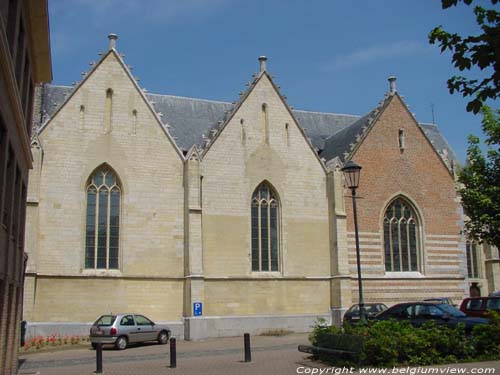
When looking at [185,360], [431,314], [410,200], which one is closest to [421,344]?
[431,314]

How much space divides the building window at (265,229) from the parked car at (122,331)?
21.5ft

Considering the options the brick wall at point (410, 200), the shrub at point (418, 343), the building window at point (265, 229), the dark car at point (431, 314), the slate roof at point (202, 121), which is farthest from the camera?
the slate roof at point (202, 121)

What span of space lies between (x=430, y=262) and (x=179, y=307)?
13330 mm

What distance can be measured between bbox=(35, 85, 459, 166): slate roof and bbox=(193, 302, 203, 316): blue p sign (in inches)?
320

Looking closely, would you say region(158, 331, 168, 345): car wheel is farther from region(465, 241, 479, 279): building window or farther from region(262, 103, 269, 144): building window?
region(465, 241, 479, 279): building window

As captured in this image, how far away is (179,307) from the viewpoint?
25.5 m

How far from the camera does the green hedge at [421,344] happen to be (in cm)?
1356

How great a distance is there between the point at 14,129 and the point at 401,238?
22028mm

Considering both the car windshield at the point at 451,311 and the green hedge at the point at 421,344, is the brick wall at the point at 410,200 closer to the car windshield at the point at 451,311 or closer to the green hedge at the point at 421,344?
the car windshield at the point at 451,311

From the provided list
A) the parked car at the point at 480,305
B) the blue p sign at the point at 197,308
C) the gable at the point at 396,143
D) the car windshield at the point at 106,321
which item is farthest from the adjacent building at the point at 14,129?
the gable at the point at 396,143

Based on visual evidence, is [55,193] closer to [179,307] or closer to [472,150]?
[179,307]

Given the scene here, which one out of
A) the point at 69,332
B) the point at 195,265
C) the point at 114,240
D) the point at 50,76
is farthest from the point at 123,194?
the point at 50,76

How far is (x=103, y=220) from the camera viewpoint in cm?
2517

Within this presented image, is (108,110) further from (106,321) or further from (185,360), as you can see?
(185,360)
